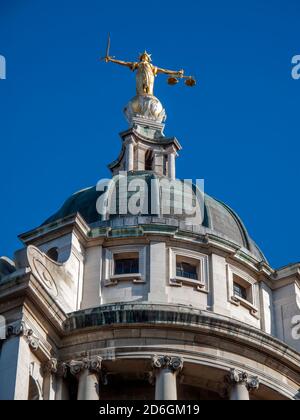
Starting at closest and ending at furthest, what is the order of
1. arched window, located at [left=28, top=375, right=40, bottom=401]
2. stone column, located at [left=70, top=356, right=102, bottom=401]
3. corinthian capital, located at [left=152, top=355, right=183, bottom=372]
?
arched window, located at [left=28, top=375, right=40, bottom=401], stone column, located at [left=70, top=356, right=102, bottom=401], corinthian capital, located at [left=152, top=355, right=183, bottom=372]

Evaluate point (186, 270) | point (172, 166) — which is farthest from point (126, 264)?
point (172, 166)

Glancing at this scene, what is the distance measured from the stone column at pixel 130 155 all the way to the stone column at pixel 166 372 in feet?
45.3

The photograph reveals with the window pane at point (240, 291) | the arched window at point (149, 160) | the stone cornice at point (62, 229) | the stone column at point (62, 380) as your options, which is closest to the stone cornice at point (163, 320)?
the stone column at point (62, 380)

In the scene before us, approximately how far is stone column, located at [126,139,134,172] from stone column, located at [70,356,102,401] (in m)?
13.9

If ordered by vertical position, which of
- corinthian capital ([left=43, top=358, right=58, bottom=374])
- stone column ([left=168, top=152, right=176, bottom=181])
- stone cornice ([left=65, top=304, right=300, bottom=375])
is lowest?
corinthian capital ([left=43, top=358, right=58, bottom=374])

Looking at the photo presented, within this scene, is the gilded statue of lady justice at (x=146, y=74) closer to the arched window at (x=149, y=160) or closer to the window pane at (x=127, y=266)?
the arched window at (x=149, y=160)

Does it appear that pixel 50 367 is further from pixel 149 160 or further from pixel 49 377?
pixel 149 160

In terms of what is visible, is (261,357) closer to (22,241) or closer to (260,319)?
(260,319)

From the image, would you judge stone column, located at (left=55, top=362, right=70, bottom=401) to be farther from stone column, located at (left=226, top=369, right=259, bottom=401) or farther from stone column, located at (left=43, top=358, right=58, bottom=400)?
stone column, located at (left=226, top=369, right=259, bottom=401)

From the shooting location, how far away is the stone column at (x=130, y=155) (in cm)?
6101

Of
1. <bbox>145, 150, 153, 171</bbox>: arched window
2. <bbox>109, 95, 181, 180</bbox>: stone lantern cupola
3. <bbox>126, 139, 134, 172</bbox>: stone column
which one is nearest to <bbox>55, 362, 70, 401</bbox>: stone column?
<bbox>109, 95, 181, 180</bbox>: stone lantern cupola

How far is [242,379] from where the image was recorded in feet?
161

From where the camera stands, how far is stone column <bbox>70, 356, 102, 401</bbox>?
157ft
